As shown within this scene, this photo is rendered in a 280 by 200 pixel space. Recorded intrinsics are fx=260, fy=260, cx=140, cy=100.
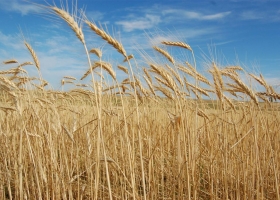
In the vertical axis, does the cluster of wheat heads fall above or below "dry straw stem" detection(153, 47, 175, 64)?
below

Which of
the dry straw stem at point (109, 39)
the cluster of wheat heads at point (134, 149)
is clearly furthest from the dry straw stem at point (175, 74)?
the dry straw stem at point (109, 39)

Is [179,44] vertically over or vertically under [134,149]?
over

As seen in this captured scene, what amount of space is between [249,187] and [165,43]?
1520 millimetres

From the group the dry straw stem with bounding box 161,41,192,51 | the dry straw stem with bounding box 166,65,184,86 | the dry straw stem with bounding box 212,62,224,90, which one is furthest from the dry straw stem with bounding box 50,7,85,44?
the dry straw stem with bounding box 212,62,224,90

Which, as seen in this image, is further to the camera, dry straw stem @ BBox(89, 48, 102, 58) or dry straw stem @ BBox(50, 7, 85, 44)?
dry straw stem @ BBox(89, 48, 102, 58)

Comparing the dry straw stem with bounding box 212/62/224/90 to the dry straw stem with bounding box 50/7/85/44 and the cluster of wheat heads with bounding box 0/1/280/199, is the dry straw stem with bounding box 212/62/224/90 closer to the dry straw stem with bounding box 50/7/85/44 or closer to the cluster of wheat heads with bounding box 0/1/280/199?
the cluster of wheat heads with bounding box 0/1/280/199

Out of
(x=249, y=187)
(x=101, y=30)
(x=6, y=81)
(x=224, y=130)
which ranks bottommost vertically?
(x=249, y=187)

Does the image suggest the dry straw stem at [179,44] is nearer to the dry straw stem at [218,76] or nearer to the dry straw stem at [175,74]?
the dry straw stem at [175,74]

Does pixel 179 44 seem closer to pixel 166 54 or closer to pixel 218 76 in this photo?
pixel 166 54

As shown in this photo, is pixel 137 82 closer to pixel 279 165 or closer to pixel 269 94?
pixel 269 94

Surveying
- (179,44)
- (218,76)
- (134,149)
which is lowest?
(134,149)

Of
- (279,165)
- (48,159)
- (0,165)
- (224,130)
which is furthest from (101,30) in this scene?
(279,165)

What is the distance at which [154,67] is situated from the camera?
6.93 ft

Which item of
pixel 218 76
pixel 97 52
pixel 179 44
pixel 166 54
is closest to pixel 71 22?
pixel 97 52
